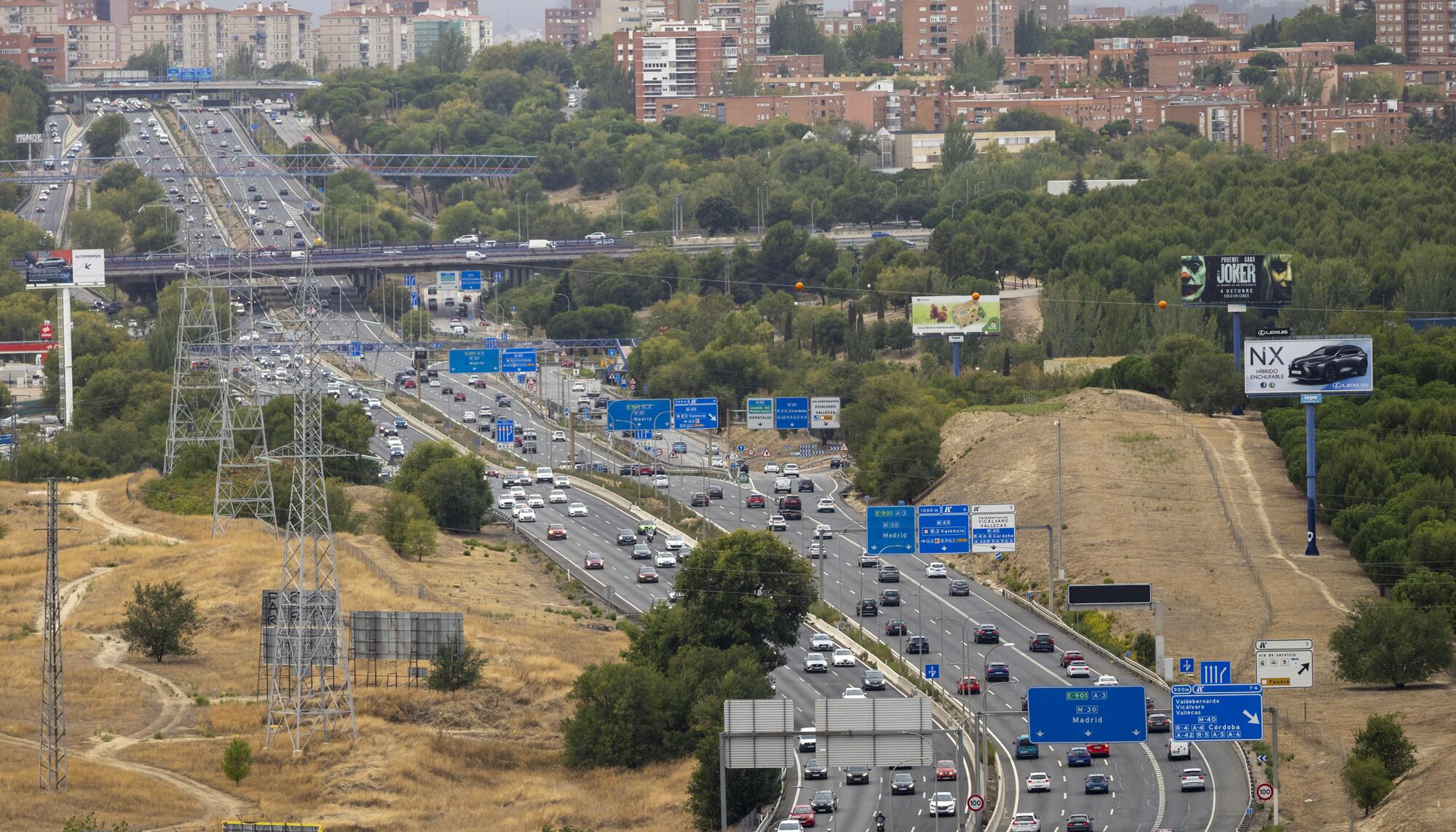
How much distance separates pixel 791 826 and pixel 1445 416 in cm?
4859

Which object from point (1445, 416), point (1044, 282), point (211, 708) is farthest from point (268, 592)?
point (1044, 282)

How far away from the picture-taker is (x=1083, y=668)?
233 ft

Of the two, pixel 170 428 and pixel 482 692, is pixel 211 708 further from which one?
pixel 170 428

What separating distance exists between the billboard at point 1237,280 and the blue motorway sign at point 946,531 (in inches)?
1392

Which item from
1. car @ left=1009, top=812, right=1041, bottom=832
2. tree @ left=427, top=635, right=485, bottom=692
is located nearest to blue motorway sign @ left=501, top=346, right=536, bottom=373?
tree @ left=427, top=635, right=485, bottom=692

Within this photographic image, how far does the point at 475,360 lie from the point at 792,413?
20.1 meters

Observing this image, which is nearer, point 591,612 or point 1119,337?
point 591,612

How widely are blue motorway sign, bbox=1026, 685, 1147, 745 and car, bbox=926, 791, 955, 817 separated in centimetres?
260

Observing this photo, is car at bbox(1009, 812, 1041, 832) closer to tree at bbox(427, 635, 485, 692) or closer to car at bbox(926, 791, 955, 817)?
car at bbox(926, 791, 955, 817)

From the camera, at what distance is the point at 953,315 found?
126875mm

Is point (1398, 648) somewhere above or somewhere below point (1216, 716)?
below

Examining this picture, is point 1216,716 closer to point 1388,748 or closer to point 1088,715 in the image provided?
point 1088,715

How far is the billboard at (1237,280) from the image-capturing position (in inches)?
4311

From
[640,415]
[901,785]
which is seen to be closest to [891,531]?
[901,785]
